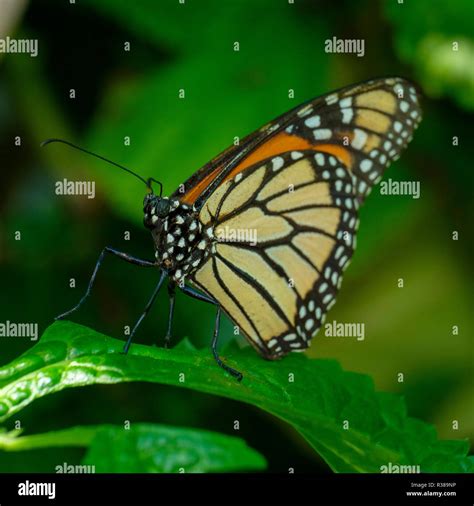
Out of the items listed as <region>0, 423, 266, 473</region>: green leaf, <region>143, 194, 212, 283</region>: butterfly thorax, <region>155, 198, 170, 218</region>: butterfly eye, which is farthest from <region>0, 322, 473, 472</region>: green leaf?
<region>155, 198, 170, 218</region>: butterfly eye

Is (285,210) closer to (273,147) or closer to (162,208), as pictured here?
(273,147)

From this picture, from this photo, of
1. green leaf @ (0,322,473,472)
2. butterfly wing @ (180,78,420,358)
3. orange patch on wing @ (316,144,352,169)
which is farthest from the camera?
orange patch on wing @ (316,144,352,169)

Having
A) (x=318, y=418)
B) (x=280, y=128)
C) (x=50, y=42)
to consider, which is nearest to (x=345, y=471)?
(x=318, y=418)

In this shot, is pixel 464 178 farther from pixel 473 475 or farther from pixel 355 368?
pixel 473 475

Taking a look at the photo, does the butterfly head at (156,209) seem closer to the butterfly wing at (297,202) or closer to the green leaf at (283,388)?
the butterfly wing at (297,202)

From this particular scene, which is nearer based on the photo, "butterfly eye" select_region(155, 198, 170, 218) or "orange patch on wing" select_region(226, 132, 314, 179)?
"butterfly eye" select_region(155, 198, 170, 218)

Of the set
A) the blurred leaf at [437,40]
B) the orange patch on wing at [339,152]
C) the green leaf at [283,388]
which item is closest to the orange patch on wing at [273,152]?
the orange patch on wing at [339,152]

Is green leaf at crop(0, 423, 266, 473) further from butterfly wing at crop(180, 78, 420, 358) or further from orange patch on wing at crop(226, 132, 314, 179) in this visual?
orange patch on wing at crop(226, 132, 314, 179)
